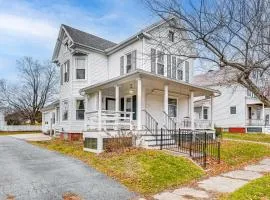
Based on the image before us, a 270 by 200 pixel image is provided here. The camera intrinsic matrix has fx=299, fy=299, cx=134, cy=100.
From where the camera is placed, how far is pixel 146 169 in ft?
33.7

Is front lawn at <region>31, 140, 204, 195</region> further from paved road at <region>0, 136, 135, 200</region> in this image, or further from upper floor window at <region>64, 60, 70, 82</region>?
upper floor window at <region>64, 60, 70, 82</region>

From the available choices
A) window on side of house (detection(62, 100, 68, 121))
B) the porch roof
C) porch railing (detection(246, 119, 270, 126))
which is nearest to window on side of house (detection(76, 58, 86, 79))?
the porch roof

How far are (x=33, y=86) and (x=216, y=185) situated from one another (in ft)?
152

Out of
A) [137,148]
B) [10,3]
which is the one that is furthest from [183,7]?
[10,3]

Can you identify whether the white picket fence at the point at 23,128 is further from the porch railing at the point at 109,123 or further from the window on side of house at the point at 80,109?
the porch railing at the point at 109,123

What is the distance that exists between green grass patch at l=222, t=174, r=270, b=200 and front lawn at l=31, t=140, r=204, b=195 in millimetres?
1747

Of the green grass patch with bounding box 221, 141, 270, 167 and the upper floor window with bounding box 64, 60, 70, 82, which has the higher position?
the upper floor window with bounding box 64, 60, 70, 82

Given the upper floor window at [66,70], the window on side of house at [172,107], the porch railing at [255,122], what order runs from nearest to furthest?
the window on side of house at [172,107] < the upper floor window at [66,70] < the porch railing at [255,122]

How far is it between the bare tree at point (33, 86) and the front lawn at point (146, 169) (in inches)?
1570

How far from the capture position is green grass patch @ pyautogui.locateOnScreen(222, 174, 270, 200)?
7.65m

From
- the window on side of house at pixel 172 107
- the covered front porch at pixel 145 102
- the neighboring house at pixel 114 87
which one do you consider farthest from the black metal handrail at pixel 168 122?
the window on side of house at pixel 172 107

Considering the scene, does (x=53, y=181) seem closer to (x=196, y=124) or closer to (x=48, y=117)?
(x=196, y=124)

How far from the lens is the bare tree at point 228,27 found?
7.70m

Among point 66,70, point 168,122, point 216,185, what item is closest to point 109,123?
point 168,122
